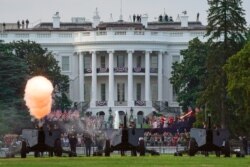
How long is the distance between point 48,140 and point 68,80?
9634 centimetres

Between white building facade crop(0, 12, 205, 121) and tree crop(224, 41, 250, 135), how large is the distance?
6715 centimetres

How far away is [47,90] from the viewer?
64312 mm

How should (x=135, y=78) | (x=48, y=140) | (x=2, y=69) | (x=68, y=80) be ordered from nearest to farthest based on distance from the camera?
(x=48, y=140)
(x=2, y=69)
(x=68, y=80)
(x=135, y=78)

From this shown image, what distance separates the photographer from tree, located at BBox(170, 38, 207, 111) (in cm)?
14800

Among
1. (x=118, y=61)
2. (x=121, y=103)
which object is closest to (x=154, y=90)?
(x=118, y=61)

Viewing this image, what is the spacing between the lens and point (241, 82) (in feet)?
310

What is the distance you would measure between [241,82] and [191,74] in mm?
53884

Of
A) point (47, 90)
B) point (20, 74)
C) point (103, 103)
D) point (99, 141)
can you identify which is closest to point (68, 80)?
point (103, 103)

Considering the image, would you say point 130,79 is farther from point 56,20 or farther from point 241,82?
point 241,82

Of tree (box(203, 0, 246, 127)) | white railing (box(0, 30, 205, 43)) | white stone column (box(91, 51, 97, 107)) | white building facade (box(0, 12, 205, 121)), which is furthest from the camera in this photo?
white railing (box(0, 30, 205, 43))

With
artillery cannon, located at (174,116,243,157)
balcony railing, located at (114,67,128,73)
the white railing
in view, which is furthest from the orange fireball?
the white railing

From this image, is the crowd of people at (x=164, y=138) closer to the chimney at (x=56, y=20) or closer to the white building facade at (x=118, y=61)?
the white building facade at (x=118, y=61)

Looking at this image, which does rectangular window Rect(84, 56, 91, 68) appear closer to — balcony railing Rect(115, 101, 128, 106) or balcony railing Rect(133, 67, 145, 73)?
balcony railing Rect(133, 67, 145, 73)

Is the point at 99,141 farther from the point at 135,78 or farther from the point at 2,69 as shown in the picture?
the point at 135,78
